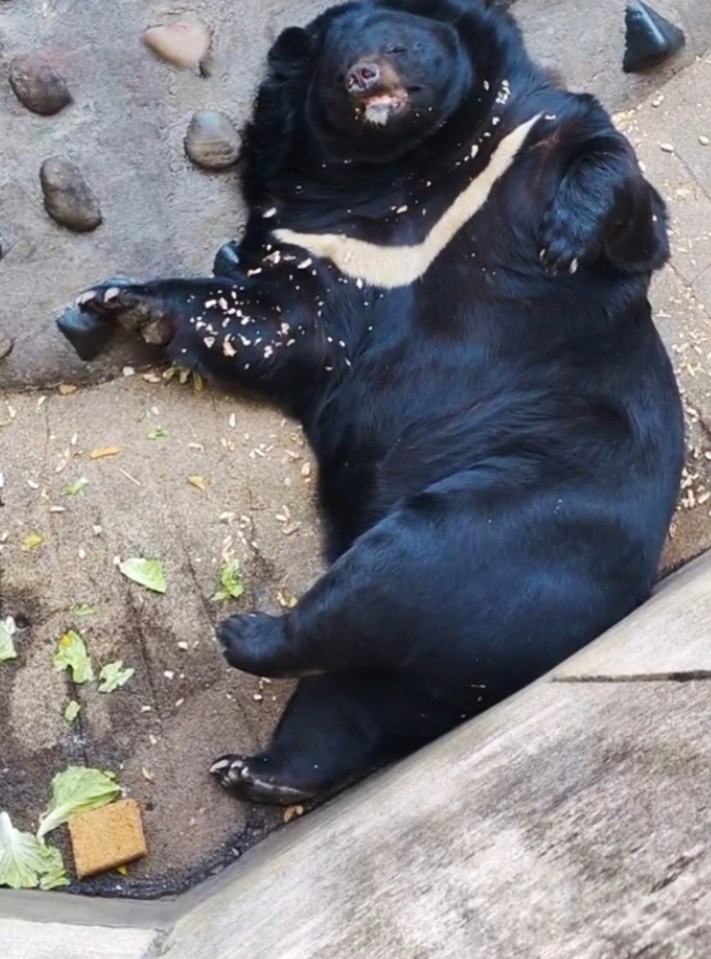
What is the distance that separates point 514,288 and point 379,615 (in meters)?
0.80

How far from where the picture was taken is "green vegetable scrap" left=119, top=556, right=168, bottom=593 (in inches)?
112

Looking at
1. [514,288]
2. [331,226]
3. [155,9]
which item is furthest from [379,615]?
[155,9]

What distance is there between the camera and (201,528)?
2.92m

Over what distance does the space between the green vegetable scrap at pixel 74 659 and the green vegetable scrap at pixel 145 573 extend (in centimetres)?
18

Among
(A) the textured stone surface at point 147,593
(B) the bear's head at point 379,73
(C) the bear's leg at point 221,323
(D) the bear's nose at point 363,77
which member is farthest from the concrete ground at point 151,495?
(D) the bear's nose at point 363,77

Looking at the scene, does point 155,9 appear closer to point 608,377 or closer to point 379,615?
point 608,377

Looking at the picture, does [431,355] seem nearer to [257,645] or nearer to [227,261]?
[227,261]

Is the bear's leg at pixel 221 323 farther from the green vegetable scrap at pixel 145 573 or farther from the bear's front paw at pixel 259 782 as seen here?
the bear's front paw at pixel 259 782

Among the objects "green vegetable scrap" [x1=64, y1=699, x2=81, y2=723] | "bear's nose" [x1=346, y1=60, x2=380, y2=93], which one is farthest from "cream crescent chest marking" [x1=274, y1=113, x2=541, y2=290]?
"green vegetable scrap" [x1=64, y1=699, x2=81, y2=723]

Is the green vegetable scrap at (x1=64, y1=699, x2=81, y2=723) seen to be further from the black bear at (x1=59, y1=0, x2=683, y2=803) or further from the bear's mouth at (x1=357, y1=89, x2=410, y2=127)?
the bear's mouth at (x1=357, y1=89, x2=410, y2=127)

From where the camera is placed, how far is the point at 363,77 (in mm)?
2805

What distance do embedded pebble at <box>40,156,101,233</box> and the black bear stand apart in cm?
22

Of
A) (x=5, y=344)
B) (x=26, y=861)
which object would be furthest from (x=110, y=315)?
(x=26, y=861)

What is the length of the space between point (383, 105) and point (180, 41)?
641 mm
